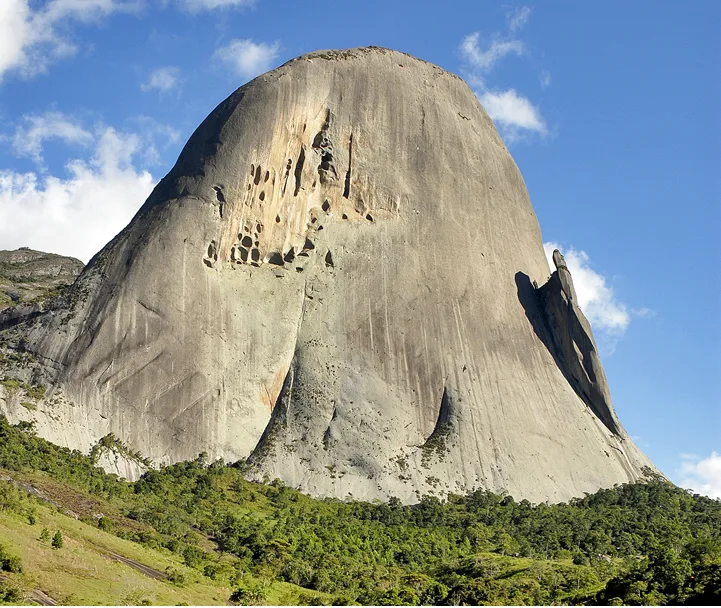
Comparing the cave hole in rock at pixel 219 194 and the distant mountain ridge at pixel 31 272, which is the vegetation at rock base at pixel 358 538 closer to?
the cave hole in rock at pixel 219 194

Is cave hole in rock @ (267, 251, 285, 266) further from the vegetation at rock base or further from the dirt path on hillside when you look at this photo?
the dirt path on hillside

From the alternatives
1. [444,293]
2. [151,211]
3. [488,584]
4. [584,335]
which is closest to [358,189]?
[444,293]

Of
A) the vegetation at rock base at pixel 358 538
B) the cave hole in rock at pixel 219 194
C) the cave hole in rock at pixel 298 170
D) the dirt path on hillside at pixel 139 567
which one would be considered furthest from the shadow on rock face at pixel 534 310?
the dirt path on hillside at pixel 139 567

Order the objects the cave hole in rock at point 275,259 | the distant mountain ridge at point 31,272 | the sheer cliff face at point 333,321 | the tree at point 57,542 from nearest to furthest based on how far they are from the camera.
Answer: the tree at point 57,542, the sheer cliff face at point 333,321, the cave hole in rock at point 275,259, the distant mountain ridge at point 31,272

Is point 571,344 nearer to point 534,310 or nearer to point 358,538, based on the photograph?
point 534,310

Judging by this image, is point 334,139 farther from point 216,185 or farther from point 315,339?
point 315,339
